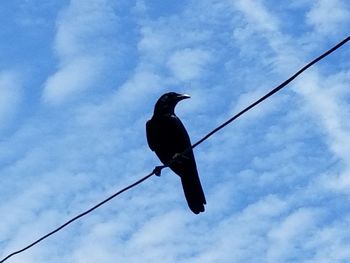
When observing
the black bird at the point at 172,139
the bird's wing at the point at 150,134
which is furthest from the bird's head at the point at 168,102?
the bird's wing at the point at 150,134

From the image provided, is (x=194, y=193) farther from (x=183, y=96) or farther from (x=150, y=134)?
(x=183, y=96)

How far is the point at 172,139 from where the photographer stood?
10406 millimetres

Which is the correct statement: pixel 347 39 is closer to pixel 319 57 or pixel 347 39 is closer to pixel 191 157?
pixel 319 57

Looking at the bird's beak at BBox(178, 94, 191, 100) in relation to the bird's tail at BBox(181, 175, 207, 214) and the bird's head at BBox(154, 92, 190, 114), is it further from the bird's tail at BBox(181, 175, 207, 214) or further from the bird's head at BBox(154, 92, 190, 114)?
the bird's tail at BBox(181, 175, 207, 214)

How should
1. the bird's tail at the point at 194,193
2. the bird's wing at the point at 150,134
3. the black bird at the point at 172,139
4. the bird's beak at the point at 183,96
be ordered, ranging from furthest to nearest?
the bird's wing at the point at 150,134 → the bird's beak at the point at 183,96 → the black bird at the point at 172,139 → the bird's tail at the point at 194,193

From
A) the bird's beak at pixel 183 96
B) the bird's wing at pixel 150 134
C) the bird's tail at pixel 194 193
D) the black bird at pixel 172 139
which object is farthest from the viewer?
the bird's wing at pixel 150 134

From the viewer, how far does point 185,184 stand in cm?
1030

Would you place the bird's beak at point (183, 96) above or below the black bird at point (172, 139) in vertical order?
above

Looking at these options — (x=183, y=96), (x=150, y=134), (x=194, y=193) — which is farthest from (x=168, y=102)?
(x=194, y=193)

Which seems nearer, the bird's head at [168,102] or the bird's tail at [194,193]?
the bird's tail at [194,193]

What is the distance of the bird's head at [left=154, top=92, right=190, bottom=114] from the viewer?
10.5 m

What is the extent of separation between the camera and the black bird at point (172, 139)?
406 inches

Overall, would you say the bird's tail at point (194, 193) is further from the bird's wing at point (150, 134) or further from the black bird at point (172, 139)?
the bird's wing at point (150, 134)

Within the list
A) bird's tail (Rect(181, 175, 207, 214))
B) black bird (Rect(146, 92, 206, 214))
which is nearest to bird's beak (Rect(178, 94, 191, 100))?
black bird (Rect(146, 92, 206, 214))
